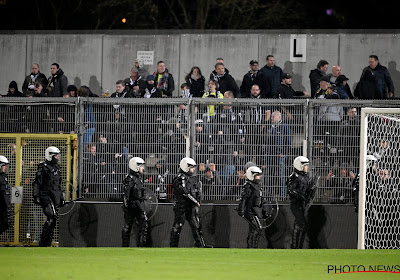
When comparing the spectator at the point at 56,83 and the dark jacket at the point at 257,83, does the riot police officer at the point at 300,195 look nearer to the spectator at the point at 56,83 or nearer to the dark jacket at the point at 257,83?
the dark jacket at the point at 257,83

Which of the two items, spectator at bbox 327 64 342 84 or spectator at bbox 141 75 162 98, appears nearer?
spectator at bbox 141 75 162 98

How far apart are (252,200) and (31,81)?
23.5 ft

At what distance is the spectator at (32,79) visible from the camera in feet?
70.7

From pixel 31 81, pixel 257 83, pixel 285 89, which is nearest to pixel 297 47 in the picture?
pixel 257 83

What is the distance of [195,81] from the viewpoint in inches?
819

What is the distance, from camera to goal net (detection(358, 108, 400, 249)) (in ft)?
57.3

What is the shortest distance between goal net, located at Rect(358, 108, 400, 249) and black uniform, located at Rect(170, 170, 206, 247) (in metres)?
3.57

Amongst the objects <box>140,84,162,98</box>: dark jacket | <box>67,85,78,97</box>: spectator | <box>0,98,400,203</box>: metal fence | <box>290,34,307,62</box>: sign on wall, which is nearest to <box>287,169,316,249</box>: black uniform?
<box>0,98,400,203</box>: metal fence

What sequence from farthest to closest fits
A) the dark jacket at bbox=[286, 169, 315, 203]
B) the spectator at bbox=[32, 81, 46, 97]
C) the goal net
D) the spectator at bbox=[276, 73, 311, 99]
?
the spectator at bbox=[32, 81, 46, 97] → the spectator at bbox=[276, 73, 311, 99] → the dark jacket at bbox=[286, 169, 315, 203] → the goal net

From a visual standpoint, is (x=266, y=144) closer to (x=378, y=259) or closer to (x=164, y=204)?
(x=164, y=204)

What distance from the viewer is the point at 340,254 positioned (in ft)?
45.9

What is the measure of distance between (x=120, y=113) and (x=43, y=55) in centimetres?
536

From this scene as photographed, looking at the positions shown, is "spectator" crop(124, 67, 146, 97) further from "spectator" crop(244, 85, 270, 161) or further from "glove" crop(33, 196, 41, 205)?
"glove" crop(33, 196, 41, 205)

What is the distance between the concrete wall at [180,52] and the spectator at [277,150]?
3.93m
